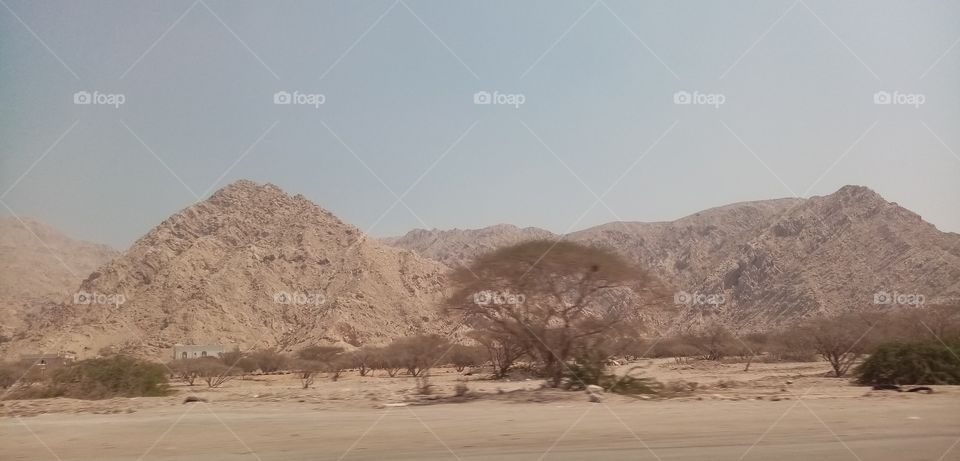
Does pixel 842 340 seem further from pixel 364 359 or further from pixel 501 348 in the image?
pixel 364 359

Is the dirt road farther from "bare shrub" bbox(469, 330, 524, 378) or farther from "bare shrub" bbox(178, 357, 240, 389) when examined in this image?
"bare shrub" bbox(178, 357, 240, 389)

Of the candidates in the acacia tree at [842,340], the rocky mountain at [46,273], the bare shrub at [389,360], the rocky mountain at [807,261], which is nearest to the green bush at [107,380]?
the bare shrub at [389,360]

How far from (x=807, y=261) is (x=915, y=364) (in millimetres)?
60505

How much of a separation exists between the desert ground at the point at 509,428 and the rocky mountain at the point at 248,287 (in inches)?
1640

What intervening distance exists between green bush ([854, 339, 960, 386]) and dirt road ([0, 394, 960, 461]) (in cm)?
388

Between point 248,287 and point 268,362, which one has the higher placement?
point 248,287

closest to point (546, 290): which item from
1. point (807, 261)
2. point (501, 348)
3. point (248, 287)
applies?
point (501, 348)

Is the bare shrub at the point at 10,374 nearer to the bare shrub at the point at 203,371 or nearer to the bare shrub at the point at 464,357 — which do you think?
the bare shrub at the point at 203,371

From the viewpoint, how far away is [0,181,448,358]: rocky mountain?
188ft

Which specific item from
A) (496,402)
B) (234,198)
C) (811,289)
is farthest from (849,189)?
(496,402)

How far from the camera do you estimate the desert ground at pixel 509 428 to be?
30.2 feet

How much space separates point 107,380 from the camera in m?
21.0

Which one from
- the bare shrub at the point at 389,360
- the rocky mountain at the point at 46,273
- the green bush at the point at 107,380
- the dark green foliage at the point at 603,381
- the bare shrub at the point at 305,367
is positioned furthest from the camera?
the rocky mountain at the point at 46,273

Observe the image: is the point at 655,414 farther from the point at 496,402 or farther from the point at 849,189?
the point at 849,189
